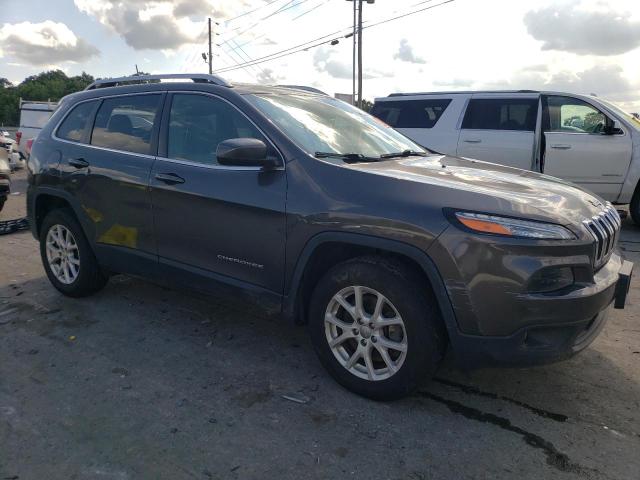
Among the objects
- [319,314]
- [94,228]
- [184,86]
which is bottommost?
[319,314]

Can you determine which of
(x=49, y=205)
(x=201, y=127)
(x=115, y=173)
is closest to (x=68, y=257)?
(x=49, y=205)

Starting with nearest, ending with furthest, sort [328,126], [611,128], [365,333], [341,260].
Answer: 1. [365,333]
2. [341,260]
3. [328,126]
4. [611,128]

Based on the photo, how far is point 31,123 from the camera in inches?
640

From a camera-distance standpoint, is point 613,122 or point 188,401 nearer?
point 188,401

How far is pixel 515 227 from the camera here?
102 inches

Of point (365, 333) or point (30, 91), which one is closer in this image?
point (365, 333)

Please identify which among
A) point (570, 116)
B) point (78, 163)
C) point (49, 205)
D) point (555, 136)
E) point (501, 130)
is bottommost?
point (49, 205)

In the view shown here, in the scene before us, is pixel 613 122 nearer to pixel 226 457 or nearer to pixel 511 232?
pixel 511 232

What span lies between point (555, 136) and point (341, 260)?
593 centimetres

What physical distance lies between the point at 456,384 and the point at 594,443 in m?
0.81

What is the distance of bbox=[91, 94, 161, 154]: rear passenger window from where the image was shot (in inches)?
160

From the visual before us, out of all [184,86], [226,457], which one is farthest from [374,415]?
[184,86]

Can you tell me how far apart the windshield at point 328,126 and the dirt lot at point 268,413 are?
56.9 inches

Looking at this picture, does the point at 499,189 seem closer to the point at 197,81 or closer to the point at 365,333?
the point at 365,333
